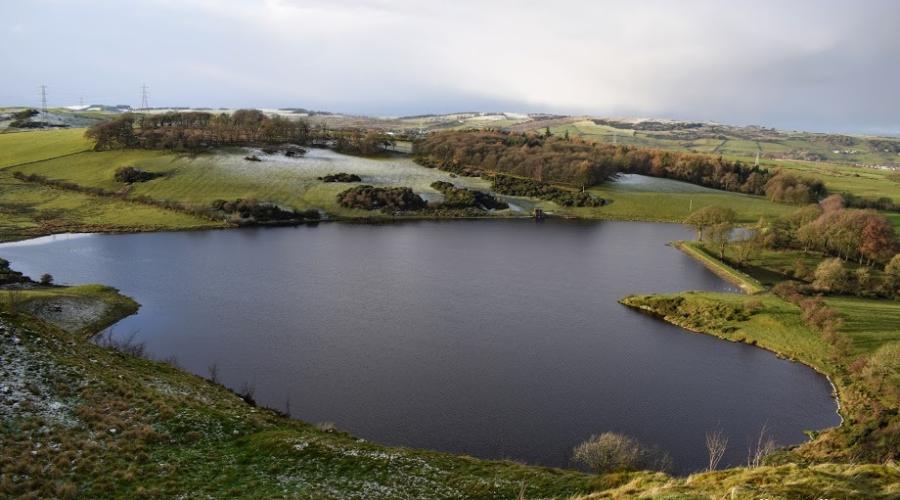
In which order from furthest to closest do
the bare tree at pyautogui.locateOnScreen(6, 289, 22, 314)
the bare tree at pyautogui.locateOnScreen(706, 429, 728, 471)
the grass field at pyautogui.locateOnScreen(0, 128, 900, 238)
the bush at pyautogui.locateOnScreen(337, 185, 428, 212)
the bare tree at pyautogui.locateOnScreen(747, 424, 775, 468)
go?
1. the bush at pyautogui.locateOnScreen(337, 185, 428, 212)
2. the grass field at pyautogui.locateOnScreen(0, 128, 900, 238)
3. the bare tree at pyautogui.locateOnScreen(6, 289, 22, 314)
4. the bare tree at pyautogui.locateOnScreen(706, 429, 728, 471)
5. the bare tree at pyautogui.locateOnScreen(747, 424, 775, 468)

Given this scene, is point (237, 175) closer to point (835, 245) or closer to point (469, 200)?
point (469, 200)

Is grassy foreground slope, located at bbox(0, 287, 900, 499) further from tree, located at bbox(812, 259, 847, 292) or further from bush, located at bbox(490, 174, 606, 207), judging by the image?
bush, located at bbox(490, 174, 606, 207)

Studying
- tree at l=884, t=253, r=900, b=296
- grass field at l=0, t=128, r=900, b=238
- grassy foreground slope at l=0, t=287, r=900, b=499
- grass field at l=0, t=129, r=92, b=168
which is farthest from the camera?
grass field at l=0, t=129, r=92, b=168

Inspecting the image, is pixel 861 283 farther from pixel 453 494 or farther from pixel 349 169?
pixel 349 169

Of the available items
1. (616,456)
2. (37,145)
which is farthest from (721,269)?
(37,145)

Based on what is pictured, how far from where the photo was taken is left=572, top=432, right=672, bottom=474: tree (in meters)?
26.4

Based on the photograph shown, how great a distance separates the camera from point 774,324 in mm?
46812

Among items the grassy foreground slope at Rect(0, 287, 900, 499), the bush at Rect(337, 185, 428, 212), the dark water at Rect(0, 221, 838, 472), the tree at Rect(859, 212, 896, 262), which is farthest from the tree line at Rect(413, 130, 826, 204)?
the grassy foreground slope at Rect(0, 287, 900, 499)

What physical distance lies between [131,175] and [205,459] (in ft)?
308

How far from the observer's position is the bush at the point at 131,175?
3875 inches

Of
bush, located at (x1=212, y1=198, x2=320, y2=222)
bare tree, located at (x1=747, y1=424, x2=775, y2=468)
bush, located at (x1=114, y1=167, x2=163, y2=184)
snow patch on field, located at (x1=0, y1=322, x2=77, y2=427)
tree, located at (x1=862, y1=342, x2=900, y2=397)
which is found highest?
bush, located at (x1=114, y1=167, x2=163, y2=184)

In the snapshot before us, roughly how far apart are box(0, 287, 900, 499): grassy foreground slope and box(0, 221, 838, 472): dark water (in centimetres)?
606

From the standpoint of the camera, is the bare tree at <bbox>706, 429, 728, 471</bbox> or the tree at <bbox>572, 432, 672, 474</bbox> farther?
the bare tree at <bbox>706, 429, 728, 471</bbox>

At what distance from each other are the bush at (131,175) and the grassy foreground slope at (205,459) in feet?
261
